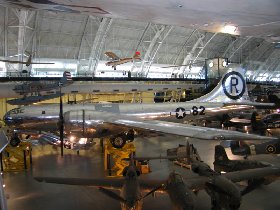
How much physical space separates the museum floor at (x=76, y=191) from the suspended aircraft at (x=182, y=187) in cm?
115

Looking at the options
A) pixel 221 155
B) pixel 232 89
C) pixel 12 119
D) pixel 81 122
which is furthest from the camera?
pixel 232 89

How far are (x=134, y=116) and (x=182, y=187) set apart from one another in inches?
253

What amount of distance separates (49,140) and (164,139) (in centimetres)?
847

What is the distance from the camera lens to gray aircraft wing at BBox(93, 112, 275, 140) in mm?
6047

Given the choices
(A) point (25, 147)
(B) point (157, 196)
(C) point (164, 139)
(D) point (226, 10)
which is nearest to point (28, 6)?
(D) point (226, 10)

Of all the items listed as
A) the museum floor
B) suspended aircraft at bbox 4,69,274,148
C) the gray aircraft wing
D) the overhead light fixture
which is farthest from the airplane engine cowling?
the overhead light fixture

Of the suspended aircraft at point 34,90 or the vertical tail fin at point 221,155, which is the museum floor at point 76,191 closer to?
the vertical tail fin at point 221,155

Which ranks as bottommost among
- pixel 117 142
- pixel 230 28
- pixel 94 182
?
pixel 94 182

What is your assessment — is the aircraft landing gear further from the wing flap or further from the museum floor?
the wing flap

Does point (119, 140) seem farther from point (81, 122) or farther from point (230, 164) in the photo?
point (230, 164)

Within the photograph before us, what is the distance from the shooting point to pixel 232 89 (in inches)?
595

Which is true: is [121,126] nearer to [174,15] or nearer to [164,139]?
[174,15]

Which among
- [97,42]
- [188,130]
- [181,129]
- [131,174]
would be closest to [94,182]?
[131,174]

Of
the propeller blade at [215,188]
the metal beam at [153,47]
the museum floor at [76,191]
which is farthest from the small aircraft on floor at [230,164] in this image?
the metal beam at [153,47]
